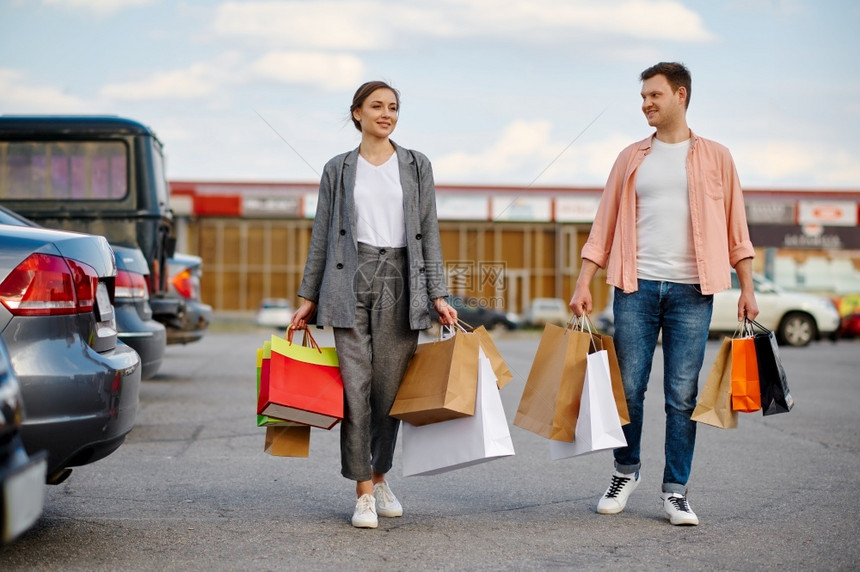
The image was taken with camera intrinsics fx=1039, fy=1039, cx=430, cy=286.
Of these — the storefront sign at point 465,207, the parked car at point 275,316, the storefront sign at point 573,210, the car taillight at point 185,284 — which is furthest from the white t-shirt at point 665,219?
the storefront sign at point 573,210

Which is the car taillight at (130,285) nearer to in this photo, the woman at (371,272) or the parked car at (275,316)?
the woman at (371,272)

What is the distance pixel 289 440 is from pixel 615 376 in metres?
1.52

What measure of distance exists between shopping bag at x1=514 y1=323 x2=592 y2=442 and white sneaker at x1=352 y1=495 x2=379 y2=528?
785mm

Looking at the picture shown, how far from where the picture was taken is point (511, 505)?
5129 mm

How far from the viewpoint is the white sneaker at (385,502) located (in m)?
4.81

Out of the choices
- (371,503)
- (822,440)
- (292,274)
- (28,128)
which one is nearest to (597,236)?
(371,503)

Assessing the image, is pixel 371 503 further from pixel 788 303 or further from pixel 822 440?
pixel 788 303

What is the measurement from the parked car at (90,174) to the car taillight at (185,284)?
1897mm

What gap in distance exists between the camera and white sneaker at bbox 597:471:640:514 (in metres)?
4.90

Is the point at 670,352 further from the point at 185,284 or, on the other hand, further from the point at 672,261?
the point at 185,284

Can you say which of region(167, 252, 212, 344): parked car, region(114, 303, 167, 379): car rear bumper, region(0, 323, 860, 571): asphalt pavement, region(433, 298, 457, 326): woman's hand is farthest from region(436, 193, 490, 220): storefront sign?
region(433, 298, 457, 326): woman's hand

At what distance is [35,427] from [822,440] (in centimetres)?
580

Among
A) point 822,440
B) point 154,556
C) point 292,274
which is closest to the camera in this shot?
point 154,556

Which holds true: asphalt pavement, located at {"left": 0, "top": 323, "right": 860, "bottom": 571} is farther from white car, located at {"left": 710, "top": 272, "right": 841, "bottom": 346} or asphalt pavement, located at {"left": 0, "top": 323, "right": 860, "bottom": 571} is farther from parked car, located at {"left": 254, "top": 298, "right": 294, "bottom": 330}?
parked car, located at {"left": 254, "top": 298, "right": 294, "bottom": 330}
